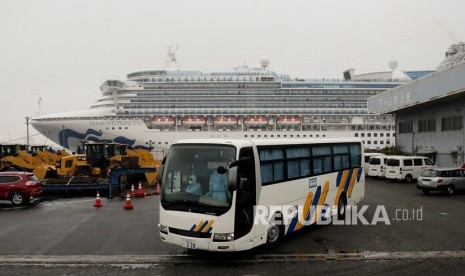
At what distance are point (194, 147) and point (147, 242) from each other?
3.09 m

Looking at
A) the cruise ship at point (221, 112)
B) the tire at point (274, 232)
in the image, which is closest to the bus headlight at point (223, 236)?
the tire at point (274, 232)

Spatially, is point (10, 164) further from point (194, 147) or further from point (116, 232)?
point (194, 147)

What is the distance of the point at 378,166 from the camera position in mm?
27078

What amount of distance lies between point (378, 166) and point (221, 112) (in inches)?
1277

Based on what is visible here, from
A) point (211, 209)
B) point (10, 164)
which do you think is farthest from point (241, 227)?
point (10, 164)

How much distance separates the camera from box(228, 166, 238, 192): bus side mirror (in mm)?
7277

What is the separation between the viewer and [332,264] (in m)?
7.80

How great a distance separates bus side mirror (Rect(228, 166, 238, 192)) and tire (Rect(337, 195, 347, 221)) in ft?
19.0

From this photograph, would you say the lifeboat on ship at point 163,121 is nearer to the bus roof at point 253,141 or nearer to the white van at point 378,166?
the white van at point 378,166

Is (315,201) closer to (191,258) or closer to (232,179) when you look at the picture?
(191,258)

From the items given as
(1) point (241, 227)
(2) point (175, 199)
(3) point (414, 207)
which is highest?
(2) point (175, 199)

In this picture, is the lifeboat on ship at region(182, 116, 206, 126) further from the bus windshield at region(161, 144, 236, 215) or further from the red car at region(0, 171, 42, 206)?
the bus windshield at region(161, 144, 236, 215)

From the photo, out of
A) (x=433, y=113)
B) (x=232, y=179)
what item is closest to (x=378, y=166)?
(x=433, y=113)

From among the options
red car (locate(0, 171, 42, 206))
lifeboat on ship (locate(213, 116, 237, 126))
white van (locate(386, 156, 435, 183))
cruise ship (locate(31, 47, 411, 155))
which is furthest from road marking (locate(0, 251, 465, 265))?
lifeboat on ship (locate(213, 116, 237, 126))
